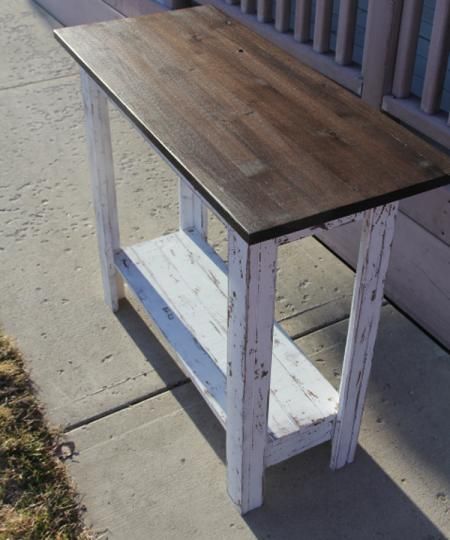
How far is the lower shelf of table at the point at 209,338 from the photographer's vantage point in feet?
7.27

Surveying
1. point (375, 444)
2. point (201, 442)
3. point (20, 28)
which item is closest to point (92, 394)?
point (201, 442)

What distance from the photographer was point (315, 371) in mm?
2369

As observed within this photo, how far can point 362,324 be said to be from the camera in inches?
79.3

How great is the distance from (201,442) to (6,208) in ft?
5.29

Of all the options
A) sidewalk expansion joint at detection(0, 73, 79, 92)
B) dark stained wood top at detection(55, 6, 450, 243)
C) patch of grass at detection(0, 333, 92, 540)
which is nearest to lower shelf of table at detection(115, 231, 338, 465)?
patch of grass at detection(0, 333, 92, 540)

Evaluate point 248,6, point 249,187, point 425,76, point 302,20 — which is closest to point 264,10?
point 248,6

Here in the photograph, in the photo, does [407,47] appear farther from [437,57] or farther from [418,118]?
[418,118]

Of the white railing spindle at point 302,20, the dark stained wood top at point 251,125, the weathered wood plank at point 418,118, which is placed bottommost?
the weathered wood plank at point 418,118

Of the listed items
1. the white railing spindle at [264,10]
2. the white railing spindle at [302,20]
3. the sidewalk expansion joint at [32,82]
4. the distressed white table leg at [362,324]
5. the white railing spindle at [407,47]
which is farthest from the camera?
the sidewalk expansion joint at [32,82]

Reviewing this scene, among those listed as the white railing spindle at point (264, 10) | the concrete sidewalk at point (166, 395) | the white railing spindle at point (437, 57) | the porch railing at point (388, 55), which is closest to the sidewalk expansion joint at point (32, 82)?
the concrete sidewalk at point (166, 395)

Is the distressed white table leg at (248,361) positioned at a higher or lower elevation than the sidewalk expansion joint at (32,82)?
higher

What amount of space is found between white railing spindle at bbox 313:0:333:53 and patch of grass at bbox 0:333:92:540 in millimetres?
1624

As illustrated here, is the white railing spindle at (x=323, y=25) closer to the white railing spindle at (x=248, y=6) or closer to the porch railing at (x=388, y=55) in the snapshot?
the porch railing at (x=388, y=55)

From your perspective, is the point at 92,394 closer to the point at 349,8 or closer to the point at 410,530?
the point at 410,530
